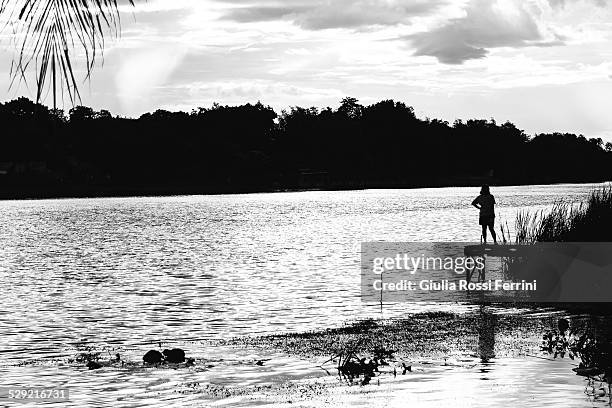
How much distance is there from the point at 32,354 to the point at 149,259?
33.5 meters

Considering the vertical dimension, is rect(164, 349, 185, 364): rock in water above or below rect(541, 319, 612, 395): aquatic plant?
below

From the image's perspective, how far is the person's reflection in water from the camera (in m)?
16.5

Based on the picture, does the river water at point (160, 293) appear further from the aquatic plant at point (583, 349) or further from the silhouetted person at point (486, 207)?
the aquatic plant at point (583, 349)

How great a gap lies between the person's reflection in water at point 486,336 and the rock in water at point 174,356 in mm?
5640

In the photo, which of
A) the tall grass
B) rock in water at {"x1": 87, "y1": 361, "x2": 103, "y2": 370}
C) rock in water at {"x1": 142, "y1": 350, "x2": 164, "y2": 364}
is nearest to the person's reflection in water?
the tall grass

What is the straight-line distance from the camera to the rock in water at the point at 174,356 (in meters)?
17.0

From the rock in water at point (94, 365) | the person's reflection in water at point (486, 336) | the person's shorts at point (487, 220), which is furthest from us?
the person's shorts at point (487, 220)

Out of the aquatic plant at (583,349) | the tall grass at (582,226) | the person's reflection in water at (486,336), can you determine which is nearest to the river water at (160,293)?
the person's reflection in water at (486,336)

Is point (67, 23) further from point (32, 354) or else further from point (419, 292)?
point (419, 292)

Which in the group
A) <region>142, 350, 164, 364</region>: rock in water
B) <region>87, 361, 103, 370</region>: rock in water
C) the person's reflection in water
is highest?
the person's reflection in water

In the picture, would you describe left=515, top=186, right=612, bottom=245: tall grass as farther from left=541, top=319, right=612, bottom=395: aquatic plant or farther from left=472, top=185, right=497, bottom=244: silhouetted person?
left=541, top=319, right=612, bottom=395: aquatic plant

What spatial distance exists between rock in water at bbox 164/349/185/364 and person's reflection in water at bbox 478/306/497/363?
564cm

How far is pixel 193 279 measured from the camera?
39469 mm

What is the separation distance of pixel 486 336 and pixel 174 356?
21.2 feet
